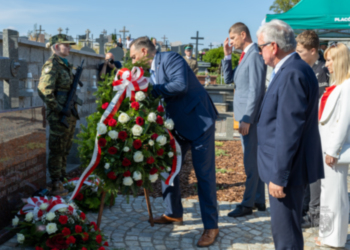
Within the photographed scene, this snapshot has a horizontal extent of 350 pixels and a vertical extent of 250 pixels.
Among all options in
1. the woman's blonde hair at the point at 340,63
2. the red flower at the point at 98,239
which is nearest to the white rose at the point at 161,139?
the red flower at the point at 98,239

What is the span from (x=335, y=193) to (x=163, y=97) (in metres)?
2.01

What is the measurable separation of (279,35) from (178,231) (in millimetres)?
2470

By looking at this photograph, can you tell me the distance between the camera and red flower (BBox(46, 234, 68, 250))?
10.5ft

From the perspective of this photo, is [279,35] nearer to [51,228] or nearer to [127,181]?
[127,181]

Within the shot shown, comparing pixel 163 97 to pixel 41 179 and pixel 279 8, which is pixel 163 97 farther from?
pixel 279 8

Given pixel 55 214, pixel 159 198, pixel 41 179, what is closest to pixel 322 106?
pixel 159 198

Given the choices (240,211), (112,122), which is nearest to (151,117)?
(112,122)

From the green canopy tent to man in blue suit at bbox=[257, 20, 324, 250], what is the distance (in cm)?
554

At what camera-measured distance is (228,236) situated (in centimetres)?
394

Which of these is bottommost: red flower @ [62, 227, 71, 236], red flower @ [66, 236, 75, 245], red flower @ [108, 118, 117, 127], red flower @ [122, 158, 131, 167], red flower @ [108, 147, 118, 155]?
red flower @ [66, 236, 75, 245]

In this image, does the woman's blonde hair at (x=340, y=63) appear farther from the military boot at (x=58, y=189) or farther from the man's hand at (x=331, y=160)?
the military boot at (x=58, y=189)

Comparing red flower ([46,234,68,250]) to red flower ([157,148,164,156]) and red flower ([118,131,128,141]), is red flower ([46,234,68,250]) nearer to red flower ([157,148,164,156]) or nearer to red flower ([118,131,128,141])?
red flower ([118,131,128,141])

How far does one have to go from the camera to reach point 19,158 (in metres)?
3.90

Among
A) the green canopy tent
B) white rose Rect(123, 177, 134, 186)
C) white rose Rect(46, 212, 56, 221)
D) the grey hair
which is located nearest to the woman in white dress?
the grey hair
